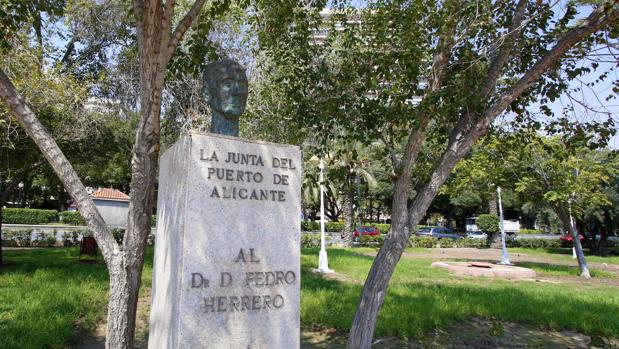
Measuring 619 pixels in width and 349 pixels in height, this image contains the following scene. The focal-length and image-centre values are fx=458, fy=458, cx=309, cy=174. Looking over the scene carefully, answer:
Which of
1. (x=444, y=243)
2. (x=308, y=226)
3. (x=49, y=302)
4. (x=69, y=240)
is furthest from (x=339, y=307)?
(x=308, y=226)

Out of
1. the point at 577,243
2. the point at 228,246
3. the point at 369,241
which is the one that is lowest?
the point at 369,241

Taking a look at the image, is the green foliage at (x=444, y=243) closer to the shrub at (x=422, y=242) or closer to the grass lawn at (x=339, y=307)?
the shrub at (x=422, y=242)

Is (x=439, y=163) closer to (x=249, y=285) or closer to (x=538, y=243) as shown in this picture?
(x=249, y=285)

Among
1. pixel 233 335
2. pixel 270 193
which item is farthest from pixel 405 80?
pixel 233 335

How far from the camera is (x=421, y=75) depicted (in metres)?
6.16

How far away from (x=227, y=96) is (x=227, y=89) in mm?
61

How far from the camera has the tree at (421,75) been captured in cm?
530

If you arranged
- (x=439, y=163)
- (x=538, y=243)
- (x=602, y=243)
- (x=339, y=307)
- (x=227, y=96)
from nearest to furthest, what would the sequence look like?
(x=227, y=96) → (x=439, y=163) → (x=339, y=307) → (x=602, y=243) → (x=538, y=243)

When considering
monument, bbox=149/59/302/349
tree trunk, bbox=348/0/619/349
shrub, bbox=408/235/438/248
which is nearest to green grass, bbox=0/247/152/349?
monument, bbox=149/59/302/349

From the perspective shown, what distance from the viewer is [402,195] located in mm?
5543

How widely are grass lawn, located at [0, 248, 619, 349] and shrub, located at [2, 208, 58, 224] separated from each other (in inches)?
1047

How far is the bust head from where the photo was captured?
3.90m

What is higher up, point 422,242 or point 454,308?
point 422,242

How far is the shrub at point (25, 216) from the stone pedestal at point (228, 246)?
36329 mm
